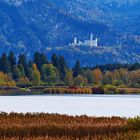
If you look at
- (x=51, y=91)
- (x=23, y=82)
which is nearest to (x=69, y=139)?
(x=51, y=91)

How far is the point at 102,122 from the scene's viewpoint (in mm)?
36594

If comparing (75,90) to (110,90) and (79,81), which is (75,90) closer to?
(110,90)

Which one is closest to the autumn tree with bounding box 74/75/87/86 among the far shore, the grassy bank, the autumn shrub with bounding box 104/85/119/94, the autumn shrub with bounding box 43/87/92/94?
the far shore

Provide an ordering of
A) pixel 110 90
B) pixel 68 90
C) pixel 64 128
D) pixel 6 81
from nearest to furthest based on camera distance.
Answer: pixel 64 128 → pixel 110 90 → pixel 68 90 → pixel 6 81

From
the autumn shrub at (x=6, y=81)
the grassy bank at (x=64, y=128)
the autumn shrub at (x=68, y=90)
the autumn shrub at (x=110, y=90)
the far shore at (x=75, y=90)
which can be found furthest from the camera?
the autumn shrub at (x=6, y=81)

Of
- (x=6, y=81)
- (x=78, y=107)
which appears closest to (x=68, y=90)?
(x=6, y=81)

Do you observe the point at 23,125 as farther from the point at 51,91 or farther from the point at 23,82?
the point at 23,82

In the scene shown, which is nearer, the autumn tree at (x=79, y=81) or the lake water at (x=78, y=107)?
the lake water at (x=78, y=107)

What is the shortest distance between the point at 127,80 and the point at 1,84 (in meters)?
40.9

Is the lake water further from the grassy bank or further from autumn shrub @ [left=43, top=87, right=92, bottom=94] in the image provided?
autumn shrub @ [left=43, top=87, right=92, bottom=94]

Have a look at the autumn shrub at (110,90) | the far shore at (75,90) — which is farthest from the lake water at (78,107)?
the far shore at (75,90)

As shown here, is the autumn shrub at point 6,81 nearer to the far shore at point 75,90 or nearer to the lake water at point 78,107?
the far shore at point 75,90

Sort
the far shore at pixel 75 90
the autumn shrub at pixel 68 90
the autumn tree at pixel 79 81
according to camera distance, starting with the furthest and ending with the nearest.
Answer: the autumn tree at pixel 79 81 < the far shore at pixel 75 90 < the autumn shrub at pixel 68 90

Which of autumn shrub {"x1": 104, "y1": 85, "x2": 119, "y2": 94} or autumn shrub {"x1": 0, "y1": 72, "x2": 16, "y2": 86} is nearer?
autumn shrub {"x1": 104, "y1": 85, "x2": 119, "y2": 94}
